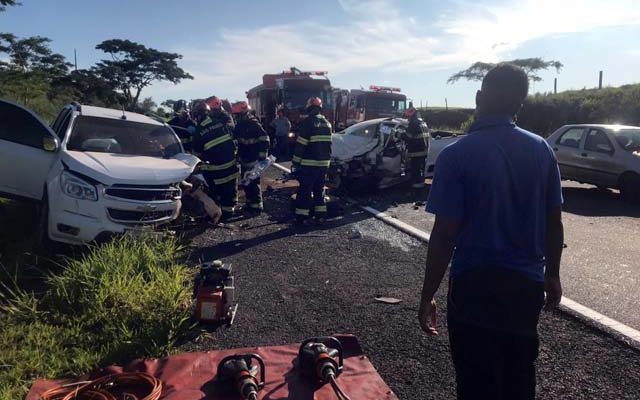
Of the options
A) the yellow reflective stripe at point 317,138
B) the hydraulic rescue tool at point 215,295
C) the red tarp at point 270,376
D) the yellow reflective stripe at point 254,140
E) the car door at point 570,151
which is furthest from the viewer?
the car door at point 570,151

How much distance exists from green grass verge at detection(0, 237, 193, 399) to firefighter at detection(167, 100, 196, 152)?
6.72 m

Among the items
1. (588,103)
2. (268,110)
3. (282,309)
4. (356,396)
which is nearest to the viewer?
(356,396)

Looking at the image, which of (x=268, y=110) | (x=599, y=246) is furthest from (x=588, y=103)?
(x=599, y=246)

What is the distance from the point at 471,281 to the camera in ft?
7.70

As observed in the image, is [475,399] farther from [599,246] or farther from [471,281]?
[599,246]

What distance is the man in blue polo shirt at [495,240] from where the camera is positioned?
230cm

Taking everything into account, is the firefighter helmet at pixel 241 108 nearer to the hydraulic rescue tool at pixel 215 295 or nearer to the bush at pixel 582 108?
the hydraulic rescue tool at pixel 215 295

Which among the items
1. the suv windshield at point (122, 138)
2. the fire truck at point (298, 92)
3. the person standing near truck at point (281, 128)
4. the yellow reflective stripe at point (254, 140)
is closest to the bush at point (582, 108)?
the fire truck at point (298, 92)

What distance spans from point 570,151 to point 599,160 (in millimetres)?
787

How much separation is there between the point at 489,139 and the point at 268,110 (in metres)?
21.9

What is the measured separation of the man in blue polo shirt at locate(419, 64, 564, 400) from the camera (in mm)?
2303

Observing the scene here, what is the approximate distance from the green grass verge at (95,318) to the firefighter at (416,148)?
6864 millimetres

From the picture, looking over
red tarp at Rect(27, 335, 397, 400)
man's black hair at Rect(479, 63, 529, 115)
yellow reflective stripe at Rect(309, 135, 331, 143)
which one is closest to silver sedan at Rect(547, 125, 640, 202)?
yellow reflective stripe at Rect(309, 135, 331, 143)

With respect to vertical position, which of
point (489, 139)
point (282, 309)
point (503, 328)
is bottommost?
point (282, 309)
